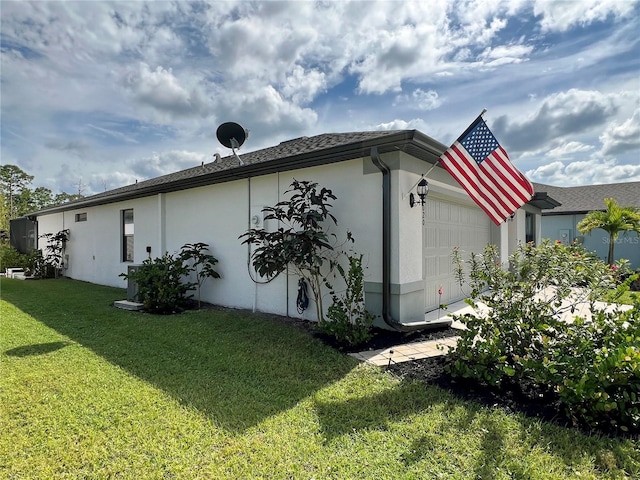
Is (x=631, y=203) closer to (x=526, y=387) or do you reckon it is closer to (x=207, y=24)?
(x=526, y=387)

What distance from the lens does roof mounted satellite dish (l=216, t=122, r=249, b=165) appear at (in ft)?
26.3

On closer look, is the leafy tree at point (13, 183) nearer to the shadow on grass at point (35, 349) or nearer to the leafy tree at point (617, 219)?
the shadow on grass at point (35, 349)

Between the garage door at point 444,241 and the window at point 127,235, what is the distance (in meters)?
8.88

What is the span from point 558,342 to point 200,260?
22.0 ft

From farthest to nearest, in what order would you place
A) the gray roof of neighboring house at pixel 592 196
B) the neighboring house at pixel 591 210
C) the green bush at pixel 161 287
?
the gray roof of neighboring house at pixel 592 196, the neighboring house at pixel 591 210, the green bush at pixel 161 287

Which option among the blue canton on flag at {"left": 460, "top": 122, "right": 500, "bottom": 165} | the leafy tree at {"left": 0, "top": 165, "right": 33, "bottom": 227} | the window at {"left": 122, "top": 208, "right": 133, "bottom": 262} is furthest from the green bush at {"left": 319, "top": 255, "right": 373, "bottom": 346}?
the leafy tree at {"left": 0, "top": 165, "right": 33, "bottom": 227}

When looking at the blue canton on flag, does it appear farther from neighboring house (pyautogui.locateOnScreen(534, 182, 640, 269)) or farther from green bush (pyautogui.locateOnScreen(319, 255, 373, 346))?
neighboring house (pyautogui.locateOnScreen(534, 182, 640, 269))

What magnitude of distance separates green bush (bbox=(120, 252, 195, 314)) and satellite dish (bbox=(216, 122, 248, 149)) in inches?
115

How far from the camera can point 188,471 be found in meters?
2.23

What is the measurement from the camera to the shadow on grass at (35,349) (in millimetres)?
4594

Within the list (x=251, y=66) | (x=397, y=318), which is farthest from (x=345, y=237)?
(x=251, y=66)

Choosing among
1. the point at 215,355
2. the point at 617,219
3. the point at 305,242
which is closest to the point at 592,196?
the point at 617,219

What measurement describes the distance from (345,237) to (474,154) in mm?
2295

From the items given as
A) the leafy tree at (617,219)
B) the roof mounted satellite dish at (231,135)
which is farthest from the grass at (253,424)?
the leafy tree at (617,219)
